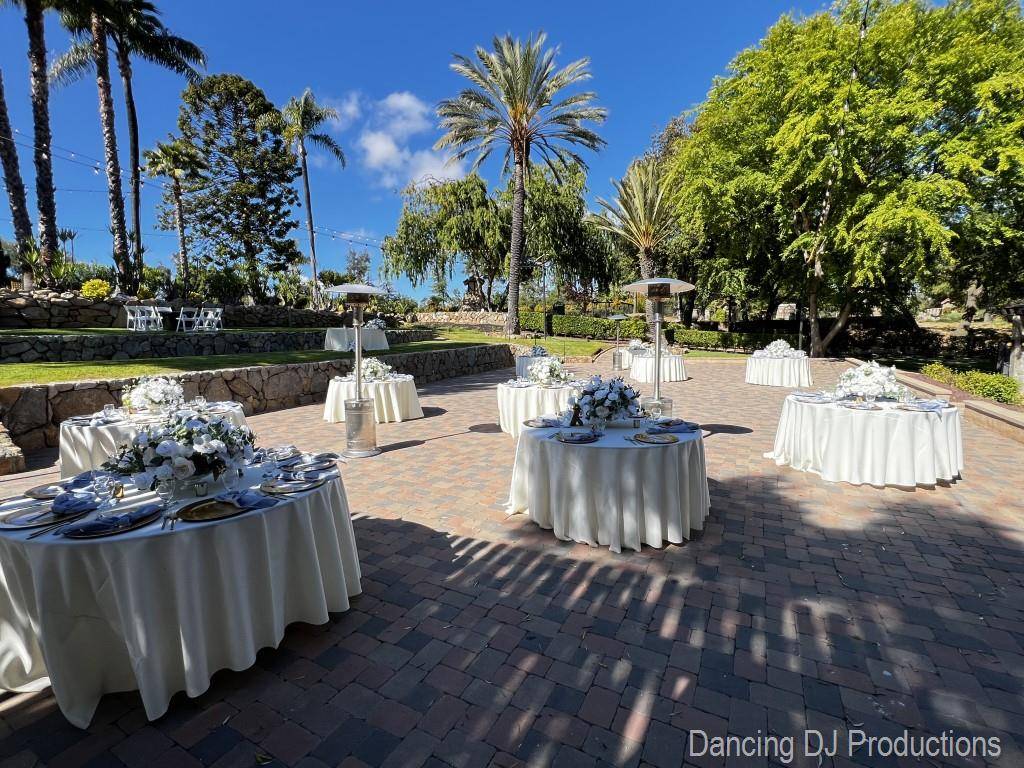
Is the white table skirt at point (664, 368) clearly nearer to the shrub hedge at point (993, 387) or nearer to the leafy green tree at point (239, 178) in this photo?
the shrub hedge at point (993, 387)

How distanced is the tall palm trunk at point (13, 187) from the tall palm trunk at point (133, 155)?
412 centimetres

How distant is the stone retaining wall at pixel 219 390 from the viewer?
7098 millimetres

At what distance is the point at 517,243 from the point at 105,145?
17.1m

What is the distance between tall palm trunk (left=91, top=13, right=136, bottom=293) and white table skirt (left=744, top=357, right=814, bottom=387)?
76.4 ft

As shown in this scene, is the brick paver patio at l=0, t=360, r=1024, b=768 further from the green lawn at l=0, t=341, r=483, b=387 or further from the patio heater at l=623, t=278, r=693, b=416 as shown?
the green lawn at l=0, t=341, r=483, b=387

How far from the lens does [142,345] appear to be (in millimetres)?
13172

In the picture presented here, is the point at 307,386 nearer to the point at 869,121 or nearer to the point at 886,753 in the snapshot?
the point at 886,753

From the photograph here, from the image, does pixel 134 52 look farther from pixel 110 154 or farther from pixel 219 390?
pixel 219 390

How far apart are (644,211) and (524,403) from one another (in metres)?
22.2

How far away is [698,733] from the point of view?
83.8 inches

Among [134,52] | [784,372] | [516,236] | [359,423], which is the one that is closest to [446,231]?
[516,236]

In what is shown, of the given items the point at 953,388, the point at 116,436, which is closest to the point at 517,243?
the point at 953,388

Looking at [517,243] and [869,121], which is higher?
[869,121]

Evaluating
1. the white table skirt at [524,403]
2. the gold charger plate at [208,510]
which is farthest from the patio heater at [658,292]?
the gold charger plate at [208,510]
